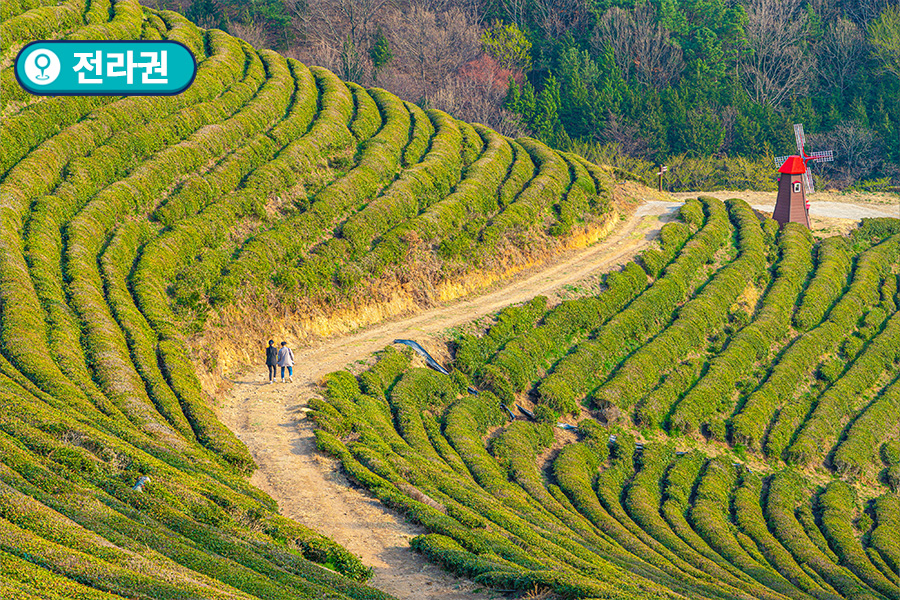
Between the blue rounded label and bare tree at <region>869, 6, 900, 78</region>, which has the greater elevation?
bare tree at <region>869, 6, 900, 78</region>

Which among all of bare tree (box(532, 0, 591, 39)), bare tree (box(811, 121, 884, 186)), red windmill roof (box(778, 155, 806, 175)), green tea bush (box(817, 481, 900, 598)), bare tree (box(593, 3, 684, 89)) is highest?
bare tree (box(532, 0, 591, 39))

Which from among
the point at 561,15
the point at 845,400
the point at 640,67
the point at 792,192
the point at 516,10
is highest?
the point at 516,10

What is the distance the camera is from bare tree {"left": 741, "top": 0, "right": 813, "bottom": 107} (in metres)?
116

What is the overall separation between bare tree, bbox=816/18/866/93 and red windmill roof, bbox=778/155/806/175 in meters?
52.8

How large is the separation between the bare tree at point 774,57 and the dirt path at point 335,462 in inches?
3008

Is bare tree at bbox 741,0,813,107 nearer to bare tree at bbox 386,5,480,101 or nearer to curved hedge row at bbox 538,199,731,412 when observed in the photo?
bare tree at bbox 386,5,480,101

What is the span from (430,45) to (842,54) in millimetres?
58113

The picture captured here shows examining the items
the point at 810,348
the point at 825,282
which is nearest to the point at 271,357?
the point at 810,348

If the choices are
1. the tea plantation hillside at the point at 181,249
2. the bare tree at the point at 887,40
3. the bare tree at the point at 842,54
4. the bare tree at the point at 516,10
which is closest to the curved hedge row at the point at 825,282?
the tea plantation hillside at the point at 181,249

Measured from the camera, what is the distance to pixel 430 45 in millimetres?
111188

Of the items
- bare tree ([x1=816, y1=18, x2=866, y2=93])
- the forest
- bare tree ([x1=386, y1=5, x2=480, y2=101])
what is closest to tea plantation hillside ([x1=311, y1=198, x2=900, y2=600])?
the forest

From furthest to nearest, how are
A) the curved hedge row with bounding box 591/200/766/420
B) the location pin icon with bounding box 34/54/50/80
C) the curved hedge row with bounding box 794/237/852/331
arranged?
the curved hedge row with bounding box 794/237/852/331
the curved hedge row with bounding box 591/200/766/420
the location pin icon with bounding box 34/54/50/80

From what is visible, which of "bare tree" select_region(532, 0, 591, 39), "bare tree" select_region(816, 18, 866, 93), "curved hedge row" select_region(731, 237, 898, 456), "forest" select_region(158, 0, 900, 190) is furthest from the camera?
"bare tree" select_region(532, 0, 591, 39)

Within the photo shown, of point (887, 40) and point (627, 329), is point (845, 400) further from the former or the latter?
point (887, 40)
